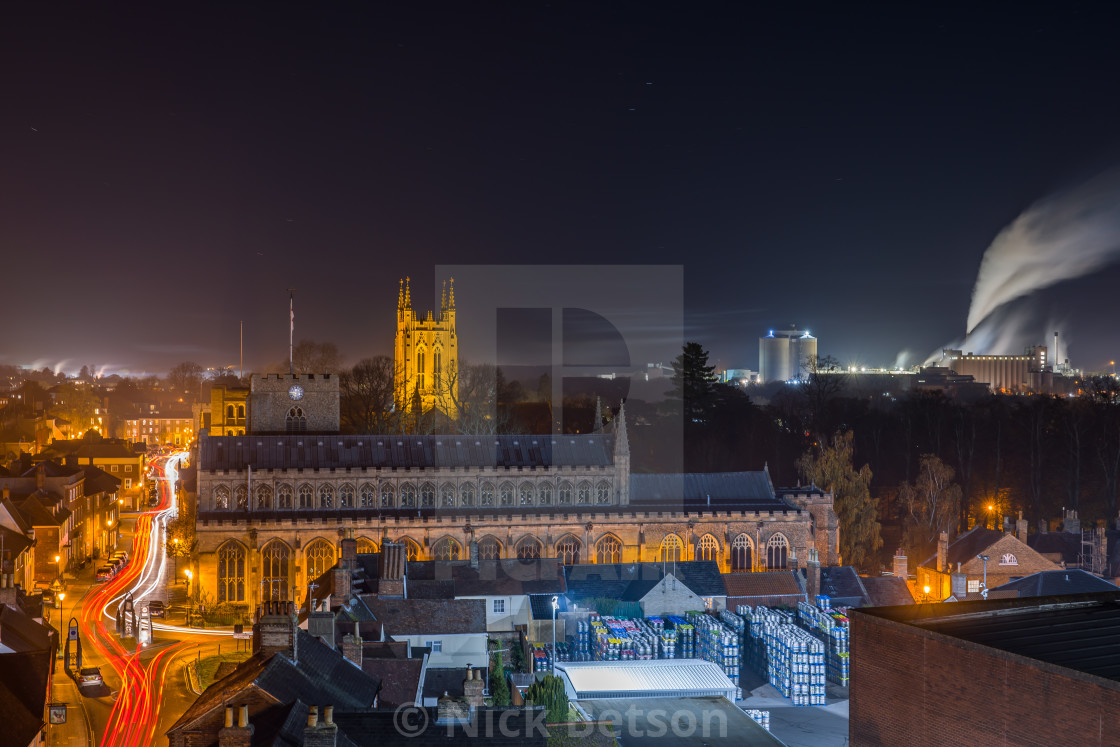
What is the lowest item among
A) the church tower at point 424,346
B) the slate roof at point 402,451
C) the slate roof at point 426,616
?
the slate roof at point 426,616

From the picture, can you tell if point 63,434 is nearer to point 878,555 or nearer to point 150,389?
point 150,389

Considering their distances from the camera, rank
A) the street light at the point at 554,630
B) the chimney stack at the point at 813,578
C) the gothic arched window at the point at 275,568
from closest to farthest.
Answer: the street light at the point at 554,630
the chimney stack at the point at 813,578
the gothic arched window at the point at 275,568

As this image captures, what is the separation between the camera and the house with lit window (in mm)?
42781

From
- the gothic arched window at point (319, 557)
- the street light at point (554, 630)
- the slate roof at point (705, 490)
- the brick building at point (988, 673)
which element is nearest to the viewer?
the brick building at point (988, 673)

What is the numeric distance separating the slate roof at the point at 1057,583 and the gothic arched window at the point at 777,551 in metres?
11.1

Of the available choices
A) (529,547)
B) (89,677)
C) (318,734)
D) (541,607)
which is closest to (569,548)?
(529,547)

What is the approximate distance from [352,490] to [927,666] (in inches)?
1408

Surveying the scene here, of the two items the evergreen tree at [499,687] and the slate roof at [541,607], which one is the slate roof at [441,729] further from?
the slate roof at [541,607]

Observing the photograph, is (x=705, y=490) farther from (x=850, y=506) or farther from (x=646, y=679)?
(x=646, y=679)

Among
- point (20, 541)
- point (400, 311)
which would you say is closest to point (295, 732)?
point (20, 541)

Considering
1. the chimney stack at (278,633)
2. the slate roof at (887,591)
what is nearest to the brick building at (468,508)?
the slate roof at (887,591)

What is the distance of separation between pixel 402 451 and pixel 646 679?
2428 centimetres

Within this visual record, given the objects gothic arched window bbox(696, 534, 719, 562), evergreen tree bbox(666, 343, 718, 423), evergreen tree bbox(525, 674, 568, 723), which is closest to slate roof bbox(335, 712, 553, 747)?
evergreen tree bbox(525, 674, 568, 723)

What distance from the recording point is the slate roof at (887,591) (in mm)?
39781
